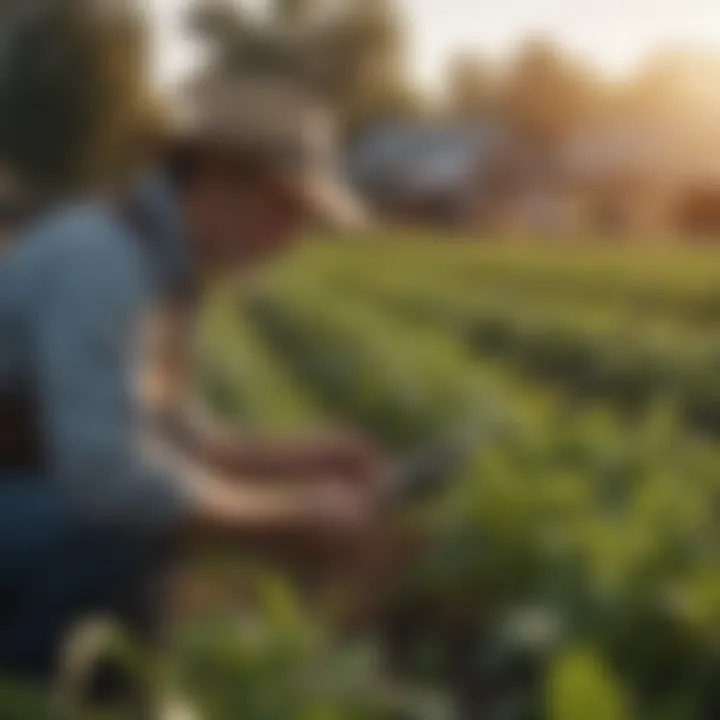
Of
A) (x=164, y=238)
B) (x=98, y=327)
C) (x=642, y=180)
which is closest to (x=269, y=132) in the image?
(x=164, y=238)

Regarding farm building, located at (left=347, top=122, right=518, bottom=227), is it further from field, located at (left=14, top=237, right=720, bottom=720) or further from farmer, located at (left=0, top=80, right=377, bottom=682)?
farmer, located at (left=0, top=80, right=377, bottom=682)

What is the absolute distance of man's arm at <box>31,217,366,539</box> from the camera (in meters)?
2.43

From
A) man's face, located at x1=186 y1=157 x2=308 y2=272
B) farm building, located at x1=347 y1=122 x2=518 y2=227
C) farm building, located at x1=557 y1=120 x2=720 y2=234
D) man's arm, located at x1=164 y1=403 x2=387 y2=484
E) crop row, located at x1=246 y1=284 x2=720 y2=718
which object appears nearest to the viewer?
man's face, located at x1=186 y1=157 x2=308 y2=272

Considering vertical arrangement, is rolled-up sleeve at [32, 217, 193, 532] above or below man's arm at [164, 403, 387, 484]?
below

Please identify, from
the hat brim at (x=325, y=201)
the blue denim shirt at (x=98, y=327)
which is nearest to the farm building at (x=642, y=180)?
the hat brim at (x=325, y=201)

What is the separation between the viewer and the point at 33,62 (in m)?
25.5

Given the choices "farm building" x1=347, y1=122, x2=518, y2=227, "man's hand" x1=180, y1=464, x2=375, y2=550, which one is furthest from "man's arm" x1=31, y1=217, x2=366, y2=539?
"farm building" x1=347, y1=122, x2=518, y2=227

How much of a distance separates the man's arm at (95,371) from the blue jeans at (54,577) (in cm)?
16

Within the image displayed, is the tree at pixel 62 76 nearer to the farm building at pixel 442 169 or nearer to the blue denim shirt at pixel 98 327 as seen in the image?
the farm building at pixel 442 169

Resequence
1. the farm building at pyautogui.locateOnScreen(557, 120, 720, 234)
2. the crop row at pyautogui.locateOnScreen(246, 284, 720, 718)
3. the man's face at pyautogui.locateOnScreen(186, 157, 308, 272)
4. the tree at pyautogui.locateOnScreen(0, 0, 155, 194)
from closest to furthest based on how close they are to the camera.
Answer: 1. the man's face at pyautogui.locateOnScreen(186, 157, 308, 272)
2. the crop row at pyautogui.locateOnScreen(246, 284, 720, 718)
3. the tree at pyautogui.locateOnScreen(0, 0, 155, 194)
4. the farm building at pyautogui.locateOnScreen(557, 120, 720, 234)

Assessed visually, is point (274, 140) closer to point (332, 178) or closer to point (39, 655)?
point (332, 178)

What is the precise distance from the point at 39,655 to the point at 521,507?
3.21 ft

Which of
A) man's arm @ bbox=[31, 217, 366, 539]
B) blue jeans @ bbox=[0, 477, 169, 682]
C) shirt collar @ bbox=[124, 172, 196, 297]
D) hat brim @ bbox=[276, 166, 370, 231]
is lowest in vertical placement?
blue jeans @ bbox=[0, 477, 169, 682]

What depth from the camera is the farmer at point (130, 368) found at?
2.37 metres
